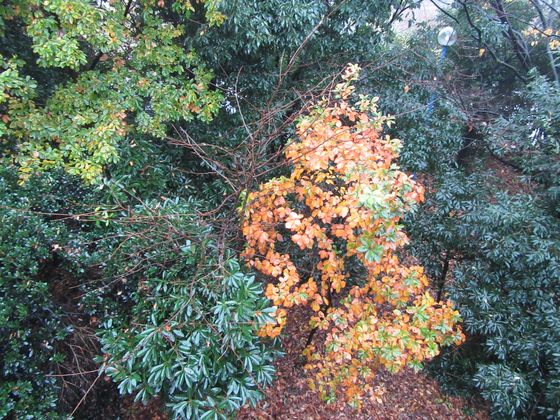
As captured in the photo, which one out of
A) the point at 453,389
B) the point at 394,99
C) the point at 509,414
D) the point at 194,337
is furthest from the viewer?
the point at 394,99

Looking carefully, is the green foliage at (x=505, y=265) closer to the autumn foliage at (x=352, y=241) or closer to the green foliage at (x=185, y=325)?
the autumn foliage at (x=352, y=241)

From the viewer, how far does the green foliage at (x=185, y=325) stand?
2.20 m

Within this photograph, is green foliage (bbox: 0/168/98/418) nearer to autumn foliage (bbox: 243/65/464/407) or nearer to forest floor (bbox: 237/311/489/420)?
autumn foliage (bbox: 243/65/464/407)

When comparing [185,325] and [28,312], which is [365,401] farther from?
[28,312]

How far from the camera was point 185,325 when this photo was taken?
2346mm

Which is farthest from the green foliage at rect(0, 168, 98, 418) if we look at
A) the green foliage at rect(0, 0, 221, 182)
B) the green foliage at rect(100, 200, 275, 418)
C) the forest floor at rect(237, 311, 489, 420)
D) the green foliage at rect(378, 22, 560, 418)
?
the green foliage at rect(378, 22, 560, 418)

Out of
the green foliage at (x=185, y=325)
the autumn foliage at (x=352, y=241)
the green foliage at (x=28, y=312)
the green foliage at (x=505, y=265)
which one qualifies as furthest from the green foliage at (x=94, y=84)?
the green foliage at (x=505, y=265)

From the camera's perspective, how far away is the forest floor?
13.5 ft

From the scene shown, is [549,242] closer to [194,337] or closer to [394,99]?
[394,99]

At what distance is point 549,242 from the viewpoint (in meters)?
3.63

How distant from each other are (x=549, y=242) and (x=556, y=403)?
1.64 meters

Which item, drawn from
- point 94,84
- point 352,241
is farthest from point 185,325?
point 94,84

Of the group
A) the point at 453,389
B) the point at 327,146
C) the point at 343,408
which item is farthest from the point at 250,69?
the point at 453,389

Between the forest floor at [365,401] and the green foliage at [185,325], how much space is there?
1845 millimetres
